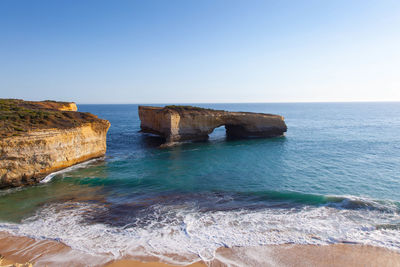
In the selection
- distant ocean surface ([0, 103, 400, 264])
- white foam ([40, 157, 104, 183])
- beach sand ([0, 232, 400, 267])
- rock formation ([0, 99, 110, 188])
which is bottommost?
beach sand ([0, 232, 400, 267])

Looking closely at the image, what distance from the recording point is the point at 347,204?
39.9ft

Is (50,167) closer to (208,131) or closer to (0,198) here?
(0,198)

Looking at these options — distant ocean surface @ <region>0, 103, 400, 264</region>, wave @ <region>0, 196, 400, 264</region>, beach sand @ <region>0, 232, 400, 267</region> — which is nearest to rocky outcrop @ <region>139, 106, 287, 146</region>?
distant ocean surface @ <region>0, 103, 400, 264</region>

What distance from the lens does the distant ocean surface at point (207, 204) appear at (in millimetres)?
A: 9156

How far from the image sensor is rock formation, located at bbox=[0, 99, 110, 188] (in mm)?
14156

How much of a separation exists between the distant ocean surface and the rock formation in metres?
0.93

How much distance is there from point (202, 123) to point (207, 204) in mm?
20145

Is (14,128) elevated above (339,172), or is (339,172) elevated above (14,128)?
(14,128)

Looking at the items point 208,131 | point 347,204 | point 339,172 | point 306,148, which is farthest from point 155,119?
point 347,204

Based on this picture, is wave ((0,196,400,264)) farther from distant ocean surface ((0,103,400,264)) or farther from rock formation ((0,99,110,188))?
rock formation ((0,99,110,188))

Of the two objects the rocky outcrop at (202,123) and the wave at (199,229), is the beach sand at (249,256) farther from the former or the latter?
the rocky outcrop at (202,123)

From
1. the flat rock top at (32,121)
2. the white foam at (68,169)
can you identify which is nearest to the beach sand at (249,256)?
the white foam at (68,169)

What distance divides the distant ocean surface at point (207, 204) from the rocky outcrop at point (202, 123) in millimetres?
9050

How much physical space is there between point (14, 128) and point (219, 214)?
15.1 m
